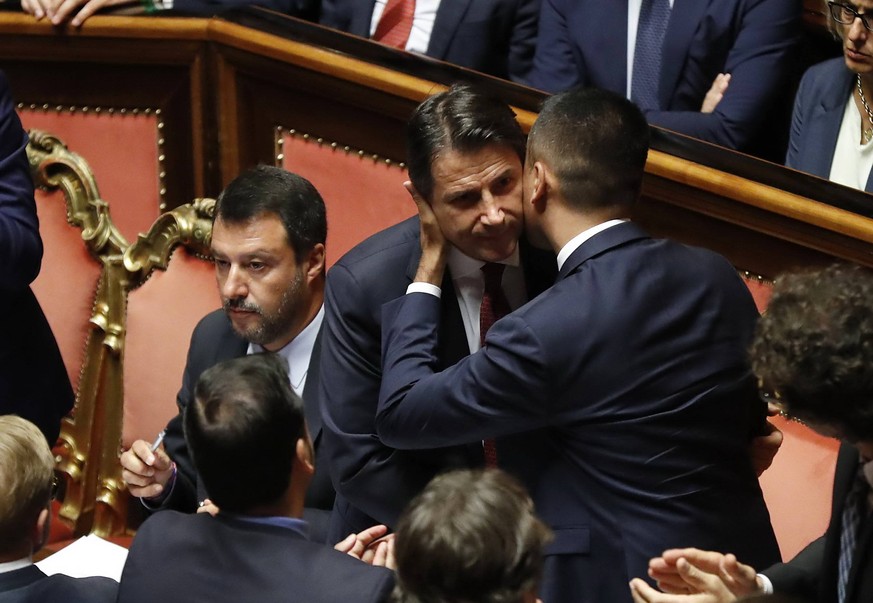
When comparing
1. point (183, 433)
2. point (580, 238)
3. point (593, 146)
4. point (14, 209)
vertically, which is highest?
point (593, 146)

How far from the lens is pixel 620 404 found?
170 cm

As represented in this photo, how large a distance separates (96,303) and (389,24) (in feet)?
3.16

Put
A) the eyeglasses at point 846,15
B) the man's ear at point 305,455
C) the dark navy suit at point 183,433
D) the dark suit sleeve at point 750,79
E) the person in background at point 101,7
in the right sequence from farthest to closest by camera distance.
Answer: the person in background at point 101,7, the dark suit sleeve at point 750,79, the eyeglasses at point 846,15, the dark navy suit at point 183,433, the man's ear at point 305,455

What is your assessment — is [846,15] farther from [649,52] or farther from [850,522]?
[850,522]

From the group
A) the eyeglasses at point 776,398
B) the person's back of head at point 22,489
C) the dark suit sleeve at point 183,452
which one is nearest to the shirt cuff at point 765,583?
the eyeglasses at point 776,398

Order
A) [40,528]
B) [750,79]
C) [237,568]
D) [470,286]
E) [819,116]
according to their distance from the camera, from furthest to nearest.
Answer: [750,79] → [819,116] → [470,286] → [40,528] → [237,568]

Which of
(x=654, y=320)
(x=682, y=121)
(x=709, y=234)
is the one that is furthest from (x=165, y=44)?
(x=654, y=320)

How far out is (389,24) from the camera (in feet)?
10.6

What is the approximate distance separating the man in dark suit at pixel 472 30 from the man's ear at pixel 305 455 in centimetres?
172

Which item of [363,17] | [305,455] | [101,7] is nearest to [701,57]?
[363,17]

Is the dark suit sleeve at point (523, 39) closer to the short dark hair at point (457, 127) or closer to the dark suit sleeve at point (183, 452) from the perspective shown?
the dark suit sleeve at point (183, 452)

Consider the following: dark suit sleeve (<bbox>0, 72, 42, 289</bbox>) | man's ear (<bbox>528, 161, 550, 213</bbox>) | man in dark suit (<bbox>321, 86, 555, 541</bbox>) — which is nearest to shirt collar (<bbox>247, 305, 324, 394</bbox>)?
man in dark suit (<bbox>321, 86, 555, 541</bbox>)

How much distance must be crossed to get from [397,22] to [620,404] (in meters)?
1.76

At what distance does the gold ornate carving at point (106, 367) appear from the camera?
2.80m
